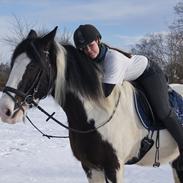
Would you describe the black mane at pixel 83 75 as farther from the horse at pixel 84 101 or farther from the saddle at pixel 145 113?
the saddle at pixel 145 113

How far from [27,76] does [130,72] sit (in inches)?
45.4

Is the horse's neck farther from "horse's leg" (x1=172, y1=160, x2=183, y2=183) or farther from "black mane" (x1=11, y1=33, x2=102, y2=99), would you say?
"horse's leg" (x1=172, y1=160, x2=183, y2=183)

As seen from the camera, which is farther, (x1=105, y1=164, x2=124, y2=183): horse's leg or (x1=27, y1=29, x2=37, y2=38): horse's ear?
(x1=105, y1=164, x2=124, y2=183): horse's leg

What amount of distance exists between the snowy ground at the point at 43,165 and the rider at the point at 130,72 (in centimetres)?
119

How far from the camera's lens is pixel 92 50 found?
168 inches

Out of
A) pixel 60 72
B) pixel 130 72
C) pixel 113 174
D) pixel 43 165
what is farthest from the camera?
pixel 43 165

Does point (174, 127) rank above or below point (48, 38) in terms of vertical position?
below

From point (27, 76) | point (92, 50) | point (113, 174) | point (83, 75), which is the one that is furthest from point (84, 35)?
point (113, 174)

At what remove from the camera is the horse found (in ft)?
12.7

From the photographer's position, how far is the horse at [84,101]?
12.7 feet

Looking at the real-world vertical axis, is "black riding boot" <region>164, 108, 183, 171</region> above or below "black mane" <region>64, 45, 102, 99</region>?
below

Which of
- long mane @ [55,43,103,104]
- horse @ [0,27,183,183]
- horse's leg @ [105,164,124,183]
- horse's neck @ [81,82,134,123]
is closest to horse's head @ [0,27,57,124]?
horse @ [0,27,183,183]

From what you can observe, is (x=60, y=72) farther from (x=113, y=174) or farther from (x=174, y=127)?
(x=174, y=127)

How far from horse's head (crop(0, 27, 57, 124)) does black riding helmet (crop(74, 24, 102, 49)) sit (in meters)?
0.32
